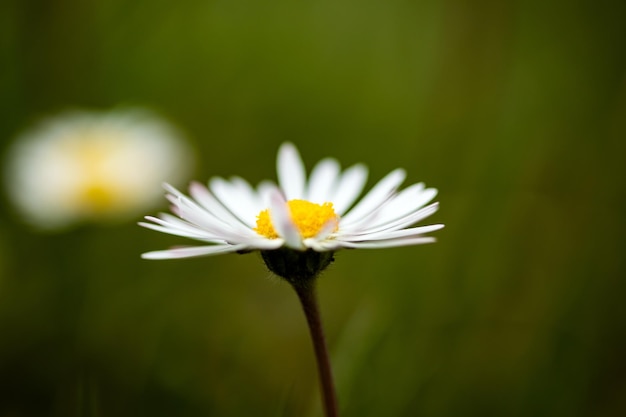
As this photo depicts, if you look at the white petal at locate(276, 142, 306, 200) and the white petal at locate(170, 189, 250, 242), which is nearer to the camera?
the white petal at locate(170, 189, 250, 242)

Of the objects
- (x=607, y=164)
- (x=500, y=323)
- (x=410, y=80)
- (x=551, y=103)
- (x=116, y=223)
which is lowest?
(x=500, y=323)

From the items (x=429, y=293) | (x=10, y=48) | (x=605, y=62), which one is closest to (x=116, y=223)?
(x=10, y=48)

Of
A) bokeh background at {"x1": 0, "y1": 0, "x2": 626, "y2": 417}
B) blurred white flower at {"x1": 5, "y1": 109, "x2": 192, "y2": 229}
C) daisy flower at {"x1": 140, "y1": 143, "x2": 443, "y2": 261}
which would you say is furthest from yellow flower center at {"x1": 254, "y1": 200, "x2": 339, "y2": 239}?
blurred white flower at {"x1": 5, "y1": 109, "x2": 192, "y2": 229}

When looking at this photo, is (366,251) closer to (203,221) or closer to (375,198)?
(375,198)

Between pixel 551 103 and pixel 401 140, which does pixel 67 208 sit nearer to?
pixel 401 140

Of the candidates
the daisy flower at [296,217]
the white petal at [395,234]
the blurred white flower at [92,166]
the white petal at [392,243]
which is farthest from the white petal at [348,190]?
the blurred white flower at [92,166]

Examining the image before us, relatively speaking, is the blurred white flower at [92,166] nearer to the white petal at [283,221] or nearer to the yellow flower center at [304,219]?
the yellow flower center at [304,219]

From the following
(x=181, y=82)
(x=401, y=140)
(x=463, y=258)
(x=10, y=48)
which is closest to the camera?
(x=463, y=258)

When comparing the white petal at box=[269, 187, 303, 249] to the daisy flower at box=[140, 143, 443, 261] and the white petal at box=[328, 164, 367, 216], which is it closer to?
the daisy flower at box=[140, 143, 443, 261]

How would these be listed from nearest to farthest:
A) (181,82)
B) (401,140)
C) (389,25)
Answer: (401,140)
(181,82)
(389,25)
